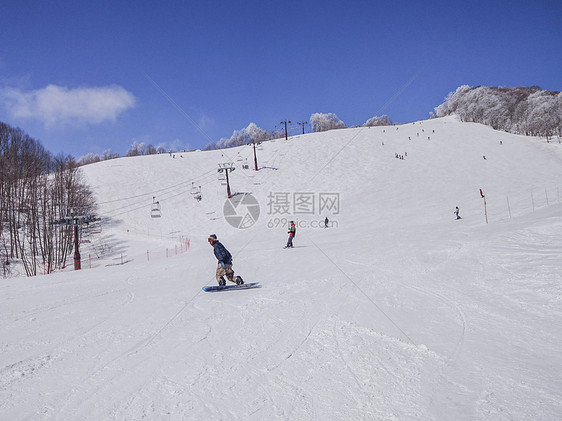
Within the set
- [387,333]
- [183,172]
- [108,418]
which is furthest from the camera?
[183,172]

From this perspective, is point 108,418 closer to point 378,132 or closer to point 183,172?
point 183,172

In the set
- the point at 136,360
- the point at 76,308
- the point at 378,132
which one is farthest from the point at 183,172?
the point at 136,360

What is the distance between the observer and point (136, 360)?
5059mm

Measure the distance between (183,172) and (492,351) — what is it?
66.4 m

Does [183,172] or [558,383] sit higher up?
[183,172]

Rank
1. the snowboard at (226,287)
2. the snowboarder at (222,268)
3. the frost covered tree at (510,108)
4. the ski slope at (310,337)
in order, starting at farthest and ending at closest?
the frost covered tree at (510,108) → the snowboarder at (222,268) → the snowboard at (226,287) → the ski slope at (310,337)

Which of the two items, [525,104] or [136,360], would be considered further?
[525,104]

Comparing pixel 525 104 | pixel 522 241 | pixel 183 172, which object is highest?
pixel 525 104
